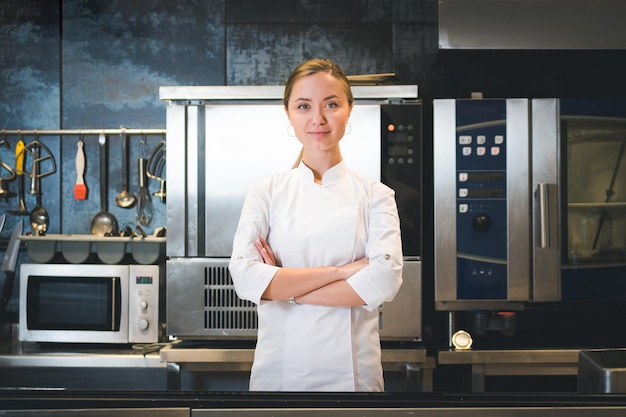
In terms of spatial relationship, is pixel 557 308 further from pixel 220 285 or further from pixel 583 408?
pixel 583 408

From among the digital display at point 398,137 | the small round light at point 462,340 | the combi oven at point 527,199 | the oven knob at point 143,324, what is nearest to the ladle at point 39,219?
the oven knob at point 143,324

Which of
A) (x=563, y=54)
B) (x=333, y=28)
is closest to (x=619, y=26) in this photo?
(x=563, y=54)

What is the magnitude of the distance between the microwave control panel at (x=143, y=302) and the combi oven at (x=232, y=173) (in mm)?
137

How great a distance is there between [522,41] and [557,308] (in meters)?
1.10

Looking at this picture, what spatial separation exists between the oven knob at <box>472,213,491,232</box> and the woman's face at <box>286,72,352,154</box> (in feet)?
4.12

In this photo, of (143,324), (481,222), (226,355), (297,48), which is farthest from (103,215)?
(481,222)

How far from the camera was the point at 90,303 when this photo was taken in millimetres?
2850

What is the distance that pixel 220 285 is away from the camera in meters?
2.71

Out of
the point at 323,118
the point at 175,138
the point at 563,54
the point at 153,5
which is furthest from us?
the point at 153,5

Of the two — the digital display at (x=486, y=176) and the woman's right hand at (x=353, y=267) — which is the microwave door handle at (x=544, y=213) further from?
the woman's right hand at (x=353, y=267)

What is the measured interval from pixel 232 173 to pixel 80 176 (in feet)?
3.26

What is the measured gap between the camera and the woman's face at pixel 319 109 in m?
1.64

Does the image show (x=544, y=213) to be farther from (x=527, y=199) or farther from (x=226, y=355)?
(x=226, y=355)

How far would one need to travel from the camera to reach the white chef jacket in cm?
162
